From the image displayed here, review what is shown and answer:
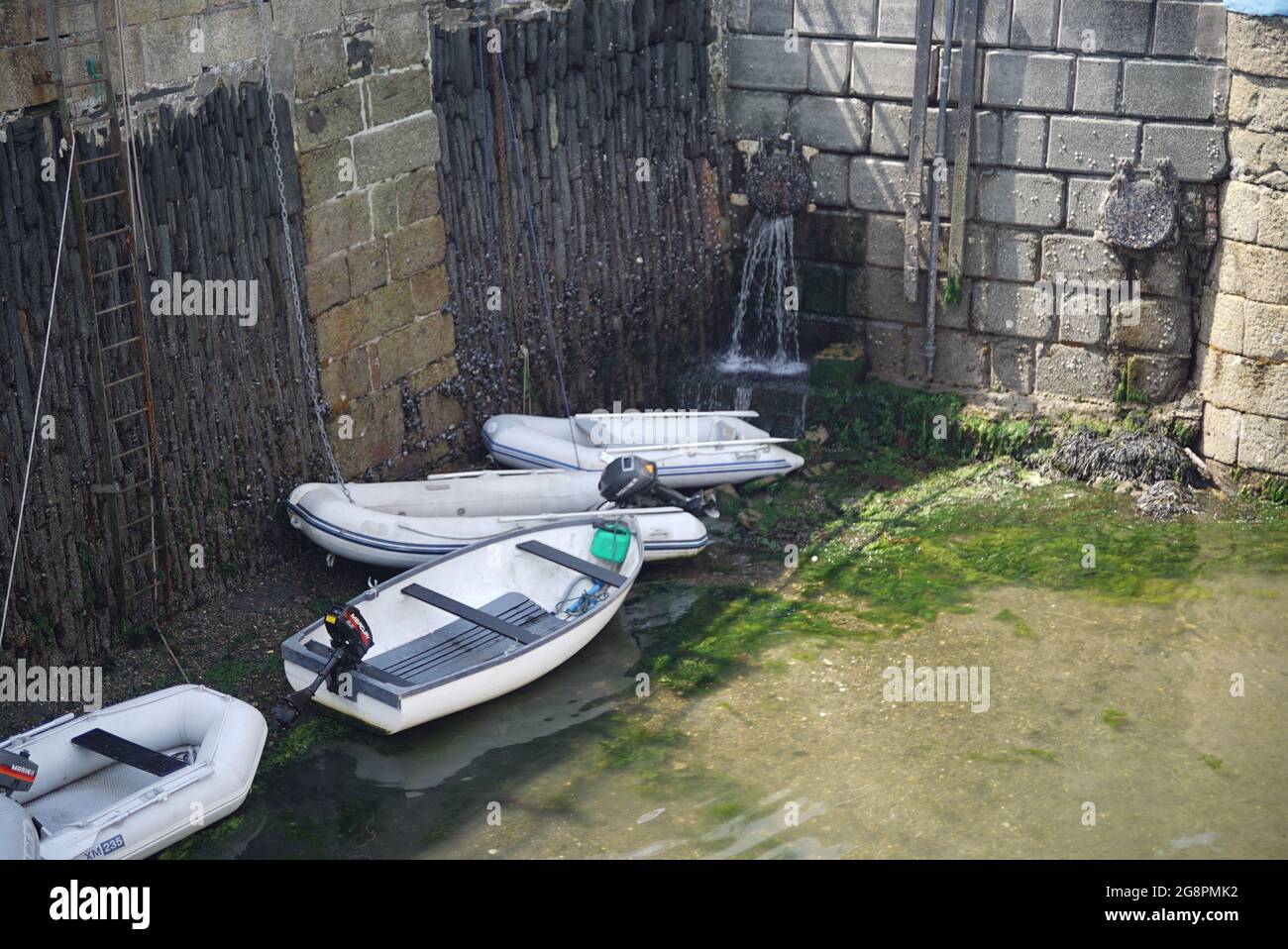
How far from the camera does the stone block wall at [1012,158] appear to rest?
1200 centimetres

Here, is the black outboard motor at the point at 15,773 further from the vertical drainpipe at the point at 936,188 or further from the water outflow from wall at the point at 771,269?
the vertical drainpipe at the point at 936,188

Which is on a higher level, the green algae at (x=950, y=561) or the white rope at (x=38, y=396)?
the white rope at (x=38, y=396)

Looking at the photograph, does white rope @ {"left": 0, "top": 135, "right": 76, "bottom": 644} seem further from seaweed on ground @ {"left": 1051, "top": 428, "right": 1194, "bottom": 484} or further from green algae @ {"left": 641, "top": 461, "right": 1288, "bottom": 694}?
seaweed on ground @ {"left": 1051, "top": 428, "right": 1194, "bottom": 484}

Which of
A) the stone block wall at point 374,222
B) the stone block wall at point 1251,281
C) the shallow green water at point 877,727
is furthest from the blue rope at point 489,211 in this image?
the stone block wall at point 1251,281

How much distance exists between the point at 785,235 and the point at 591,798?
6.36m

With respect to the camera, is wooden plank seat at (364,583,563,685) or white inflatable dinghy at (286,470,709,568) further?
white inflatable dinghy at (286,470,709,568)

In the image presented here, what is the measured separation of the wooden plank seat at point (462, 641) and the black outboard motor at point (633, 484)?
4.33ft

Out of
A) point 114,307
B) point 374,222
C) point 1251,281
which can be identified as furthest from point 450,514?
point 1251,281

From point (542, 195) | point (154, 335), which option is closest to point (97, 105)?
point (154, 335)

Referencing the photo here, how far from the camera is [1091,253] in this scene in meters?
12.6

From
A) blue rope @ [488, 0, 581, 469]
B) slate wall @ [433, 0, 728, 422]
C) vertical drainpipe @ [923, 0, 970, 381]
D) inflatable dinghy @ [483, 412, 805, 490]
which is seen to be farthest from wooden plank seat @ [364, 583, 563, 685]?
vertical drainpipe @ [923, 0, 970, 381]

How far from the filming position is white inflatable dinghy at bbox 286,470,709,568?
10.8m

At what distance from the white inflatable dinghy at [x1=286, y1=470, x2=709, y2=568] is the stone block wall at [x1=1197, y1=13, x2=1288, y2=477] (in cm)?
413

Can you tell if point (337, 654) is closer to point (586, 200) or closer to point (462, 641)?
point (462, 641)
